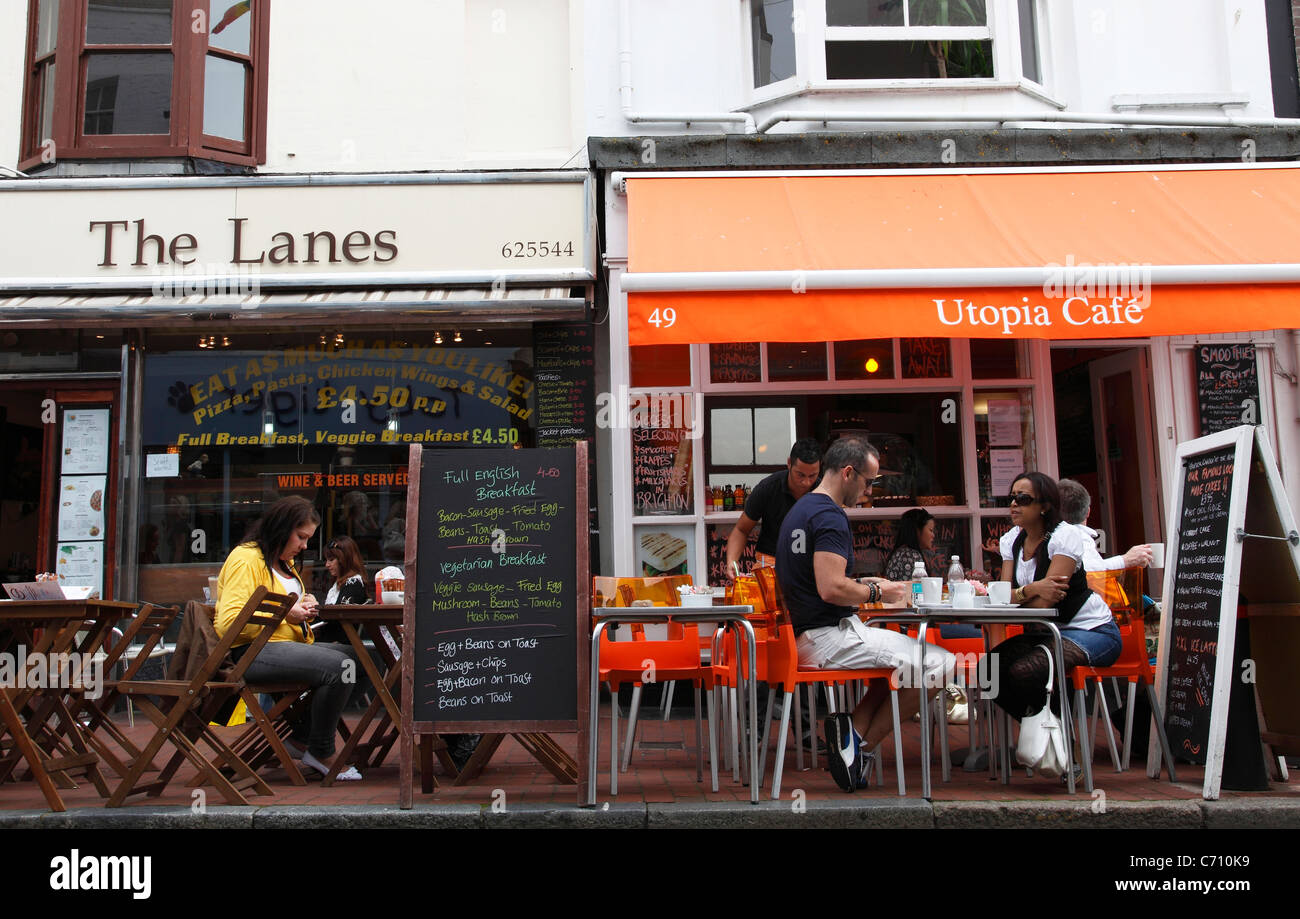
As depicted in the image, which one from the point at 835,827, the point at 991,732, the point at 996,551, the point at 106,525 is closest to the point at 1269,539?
the point at 991,732

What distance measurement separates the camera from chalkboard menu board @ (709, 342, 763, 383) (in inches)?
345

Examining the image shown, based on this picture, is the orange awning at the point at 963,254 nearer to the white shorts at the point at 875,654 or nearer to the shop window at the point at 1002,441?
the shop window at the point at 1002,441

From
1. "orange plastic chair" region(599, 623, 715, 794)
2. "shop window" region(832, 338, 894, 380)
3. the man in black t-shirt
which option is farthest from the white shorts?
"shop window" region(832, 338, 894, 380)

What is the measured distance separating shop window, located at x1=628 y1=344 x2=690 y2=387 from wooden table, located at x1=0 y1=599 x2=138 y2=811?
4.07m

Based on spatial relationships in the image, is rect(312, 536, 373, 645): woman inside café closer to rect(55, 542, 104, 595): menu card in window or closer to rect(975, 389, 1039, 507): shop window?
rect(55, 542, 104, 595): menu card in window

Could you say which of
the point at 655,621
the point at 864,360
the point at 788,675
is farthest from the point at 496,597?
the point at 864,360

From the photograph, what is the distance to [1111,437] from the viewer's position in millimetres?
10008

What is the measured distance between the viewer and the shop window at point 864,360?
886cm

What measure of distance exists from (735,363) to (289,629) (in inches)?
167

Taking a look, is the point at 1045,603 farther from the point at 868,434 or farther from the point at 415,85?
the point at 415,85

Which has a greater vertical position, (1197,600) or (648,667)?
(1197,600)

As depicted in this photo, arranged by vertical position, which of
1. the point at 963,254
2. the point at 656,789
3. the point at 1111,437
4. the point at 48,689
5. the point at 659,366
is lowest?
the point at 656,789

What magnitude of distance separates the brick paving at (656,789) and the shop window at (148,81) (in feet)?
17.9

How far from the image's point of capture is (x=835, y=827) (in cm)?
464
